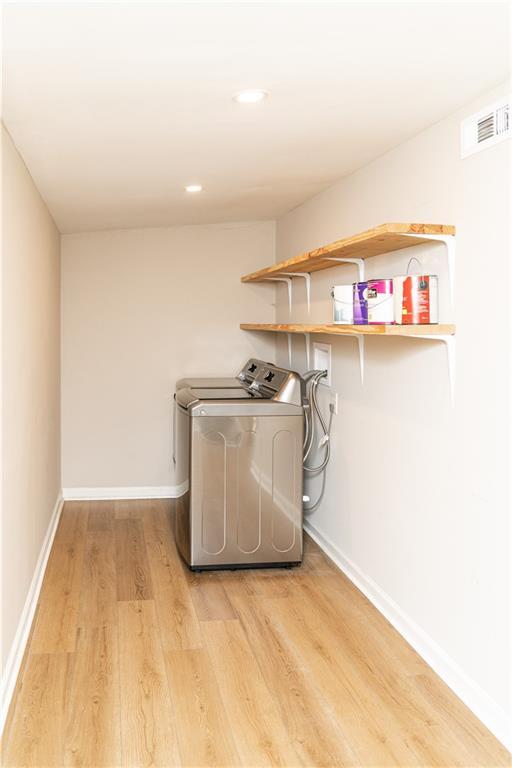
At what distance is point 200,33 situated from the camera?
69.7 inches

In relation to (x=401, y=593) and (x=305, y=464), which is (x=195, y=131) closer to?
(x=401, y=593)

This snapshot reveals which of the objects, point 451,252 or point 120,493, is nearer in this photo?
point 451,252

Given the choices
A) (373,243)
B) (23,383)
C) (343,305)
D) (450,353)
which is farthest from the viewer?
(343,305)

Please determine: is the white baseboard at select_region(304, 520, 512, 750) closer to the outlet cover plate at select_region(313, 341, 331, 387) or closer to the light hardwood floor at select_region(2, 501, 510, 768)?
the light hardwood floor at select_region(2, 501, 510, 768)

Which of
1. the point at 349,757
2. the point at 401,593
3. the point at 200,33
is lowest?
the point at 349,757

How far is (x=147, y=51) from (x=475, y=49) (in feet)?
2.81

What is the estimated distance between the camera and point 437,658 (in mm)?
2693

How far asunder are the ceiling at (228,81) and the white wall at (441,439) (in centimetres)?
23

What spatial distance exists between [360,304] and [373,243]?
24 centimetres

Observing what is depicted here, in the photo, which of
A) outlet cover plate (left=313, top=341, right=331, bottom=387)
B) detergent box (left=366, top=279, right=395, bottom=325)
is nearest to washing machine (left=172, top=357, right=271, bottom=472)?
outlet cover plate (left=313, top=341, right=331, bottom=387)

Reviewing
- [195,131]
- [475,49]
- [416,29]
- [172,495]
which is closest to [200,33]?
[416,29]

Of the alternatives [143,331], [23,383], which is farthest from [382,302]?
[143,331]

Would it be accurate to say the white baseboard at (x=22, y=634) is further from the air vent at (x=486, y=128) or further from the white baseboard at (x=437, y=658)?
the air vent at (x=486, y=128)

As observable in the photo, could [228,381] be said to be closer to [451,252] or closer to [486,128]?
[451,252]
